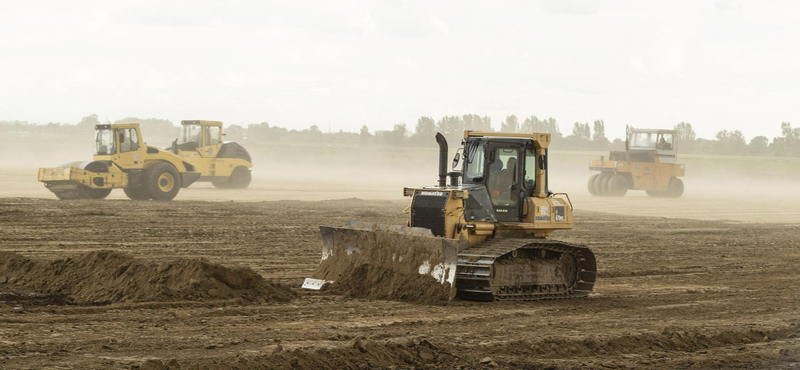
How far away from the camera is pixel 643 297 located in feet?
39.1

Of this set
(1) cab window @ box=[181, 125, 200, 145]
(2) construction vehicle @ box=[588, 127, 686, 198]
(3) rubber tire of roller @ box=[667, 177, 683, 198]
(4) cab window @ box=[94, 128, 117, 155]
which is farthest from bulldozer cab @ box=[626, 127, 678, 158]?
(4) cab window @ box=[94, 128, 117, 155]

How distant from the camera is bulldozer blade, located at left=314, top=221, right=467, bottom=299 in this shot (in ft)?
35.3

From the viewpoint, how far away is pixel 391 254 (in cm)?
1137

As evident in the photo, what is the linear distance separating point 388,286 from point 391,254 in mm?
422

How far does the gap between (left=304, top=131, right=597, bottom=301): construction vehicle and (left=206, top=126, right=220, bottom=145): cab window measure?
2140 cm

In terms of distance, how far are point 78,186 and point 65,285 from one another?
57.2 ft

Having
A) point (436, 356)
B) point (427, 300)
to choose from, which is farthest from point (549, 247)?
point (436, 356)

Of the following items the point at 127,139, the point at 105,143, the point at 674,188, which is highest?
the point at 127,139

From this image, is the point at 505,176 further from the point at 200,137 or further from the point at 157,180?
the point at 200,137

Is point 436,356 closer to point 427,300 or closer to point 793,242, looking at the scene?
point 427,300

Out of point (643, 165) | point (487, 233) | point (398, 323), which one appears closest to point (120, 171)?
point (487, 233)

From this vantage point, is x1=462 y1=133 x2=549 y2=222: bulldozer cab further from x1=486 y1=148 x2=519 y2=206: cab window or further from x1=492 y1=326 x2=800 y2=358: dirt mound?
x1=492 y1=326 x2=800 y2=358: dirt mound

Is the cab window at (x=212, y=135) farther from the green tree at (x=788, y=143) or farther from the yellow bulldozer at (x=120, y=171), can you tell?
the green tree at (x=788, y=143)

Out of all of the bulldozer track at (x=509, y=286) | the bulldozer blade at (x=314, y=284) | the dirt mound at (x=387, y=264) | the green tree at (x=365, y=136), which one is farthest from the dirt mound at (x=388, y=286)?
the green tree at (x=365, y=136)
